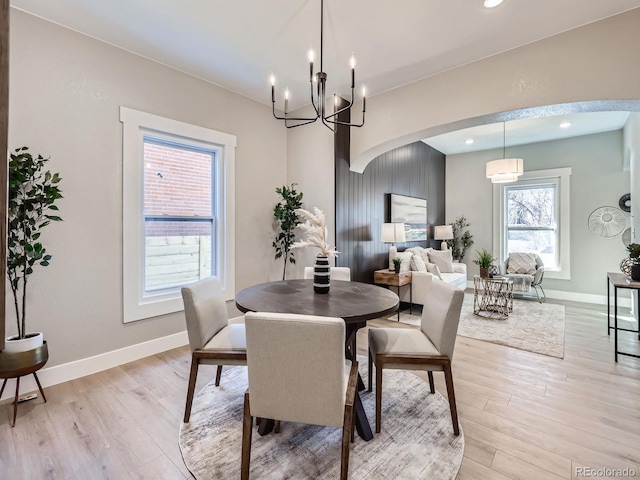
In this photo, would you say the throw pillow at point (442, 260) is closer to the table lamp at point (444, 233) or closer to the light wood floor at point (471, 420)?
the table lamp at point (444, 233)

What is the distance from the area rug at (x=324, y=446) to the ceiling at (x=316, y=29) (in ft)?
9.48

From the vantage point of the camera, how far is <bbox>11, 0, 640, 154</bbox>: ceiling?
7.00ft

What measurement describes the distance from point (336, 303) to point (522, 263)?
5113mm

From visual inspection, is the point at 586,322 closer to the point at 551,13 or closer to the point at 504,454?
the point at 504,454

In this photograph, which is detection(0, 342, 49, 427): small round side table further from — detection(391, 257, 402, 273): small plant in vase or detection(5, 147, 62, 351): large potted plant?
detection(391, 257, 402, 273): small plant in vase

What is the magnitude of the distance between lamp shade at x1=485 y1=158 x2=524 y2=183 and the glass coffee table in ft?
5.50

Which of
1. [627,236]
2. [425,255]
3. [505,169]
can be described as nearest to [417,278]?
[425,255]

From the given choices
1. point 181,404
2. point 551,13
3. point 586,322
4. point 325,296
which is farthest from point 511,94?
point 181,404

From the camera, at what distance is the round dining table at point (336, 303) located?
1.62 meters

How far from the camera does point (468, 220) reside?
674cm

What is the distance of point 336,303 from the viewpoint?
1.80 metres

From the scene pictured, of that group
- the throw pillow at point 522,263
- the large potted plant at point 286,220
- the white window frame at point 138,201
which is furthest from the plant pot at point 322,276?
the throw pillow at point 522,263

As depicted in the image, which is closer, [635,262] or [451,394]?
[451,394]

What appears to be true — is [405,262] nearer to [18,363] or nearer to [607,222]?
[607,222]
